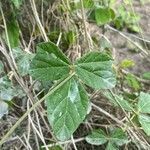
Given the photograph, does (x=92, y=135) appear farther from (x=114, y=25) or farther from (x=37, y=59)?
(x=114, y=25)

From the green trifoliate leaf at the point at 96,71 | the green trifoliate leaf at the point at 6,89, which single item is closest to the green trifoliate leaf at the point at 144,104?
the green trifoliate leaf at the point at 96,71

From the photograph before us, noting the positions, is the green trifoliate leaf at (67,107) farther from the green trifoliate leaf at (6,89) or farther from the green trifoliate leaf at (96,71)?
the green trifoliate leaf at (6,89)

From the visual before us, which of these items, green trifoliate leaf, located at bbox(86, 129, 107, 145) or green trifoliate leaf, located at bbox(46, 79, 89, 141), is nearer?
green trifoliate leaf, located at bbox(46, 79, 89, 141)

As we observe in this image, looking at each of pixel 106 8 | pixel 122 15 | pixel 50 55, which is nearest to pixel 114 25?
pixel 122 15

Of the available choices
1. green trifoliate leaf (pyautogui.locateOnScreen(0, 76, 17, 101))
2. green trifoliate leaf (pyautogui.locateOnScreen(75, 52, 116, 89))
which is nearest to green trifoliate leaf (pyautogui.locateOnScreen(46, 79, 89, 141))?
green trifoliate leaf (pyautogui.locateOnScreen(75, 52, 116, 89))

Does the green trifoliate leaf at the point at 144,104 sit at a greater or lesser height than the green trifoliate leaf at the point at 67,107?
lesser

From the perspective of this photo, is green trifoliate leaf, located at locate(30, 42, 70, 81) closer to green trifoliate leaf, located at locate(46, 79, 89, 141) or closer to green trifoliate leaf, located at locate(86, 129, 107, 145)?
green trifoliate leaf, located at locate(46, 79, 89, 141)
